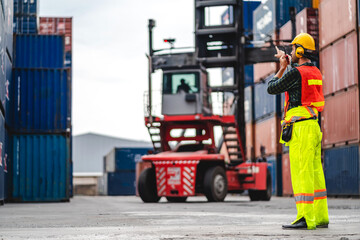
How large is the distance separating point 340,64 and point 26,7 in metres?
13.3

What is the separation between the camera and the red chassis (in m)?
16.3

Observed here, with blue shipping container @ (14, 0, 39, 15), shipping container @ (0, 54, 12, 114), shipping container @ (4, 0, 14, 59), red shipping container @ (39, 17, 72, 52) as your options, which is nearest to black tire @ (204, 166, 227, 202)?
shipping container @ (0, 54, 12, 114)

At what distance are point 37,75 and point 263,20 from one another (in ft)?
46.7

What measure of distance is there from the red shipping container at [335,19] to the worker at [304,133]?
1599 cm

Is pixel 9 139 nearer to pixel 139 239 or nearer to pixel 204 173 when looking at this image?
pixel 204 173

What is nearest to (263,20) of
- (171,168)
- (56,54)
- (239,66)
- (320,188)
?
(239,66)

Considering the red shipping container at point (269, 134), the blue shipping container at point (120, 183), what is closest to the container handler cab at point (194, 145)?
the red shipping container at point (269, 134)

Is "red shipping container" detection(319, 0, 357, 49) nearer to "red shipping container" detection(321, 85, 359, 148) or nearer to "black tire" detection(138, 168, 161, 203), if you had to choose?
"red shipping container" detection(321, 85, 359, 148)

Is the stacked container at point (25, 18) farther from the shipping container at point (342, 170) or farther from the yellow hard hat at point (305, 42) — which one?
the yellow hard hat at point (305, 42)

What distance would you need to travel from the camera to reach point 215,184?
1644cm

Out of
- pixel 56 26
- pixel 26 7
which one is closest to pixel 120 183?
pixel 56 26

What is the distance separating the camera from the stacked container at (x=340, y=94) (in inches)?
828

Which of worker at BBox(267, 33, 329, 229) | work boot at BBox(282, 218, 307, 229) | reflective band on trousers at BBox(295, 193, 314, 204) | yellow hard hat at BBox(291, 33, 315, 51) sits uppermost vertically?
yellow hard hat at BBox(291, 33, 315, 51)

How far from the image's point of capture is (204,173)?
56.2 ft
